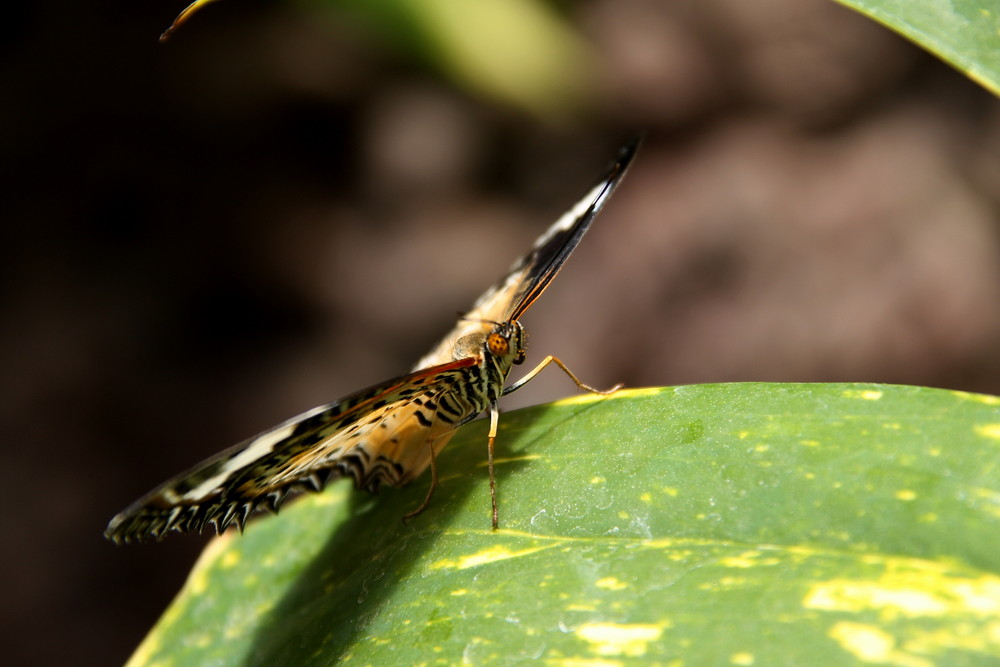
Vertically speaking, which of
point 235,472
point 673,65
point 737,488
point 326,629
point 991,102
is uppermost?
point 673,65

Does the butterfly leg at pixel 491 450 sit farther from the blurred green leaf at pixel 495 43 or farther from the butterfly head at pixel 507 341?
the blurred green leaf at pixel 495 43

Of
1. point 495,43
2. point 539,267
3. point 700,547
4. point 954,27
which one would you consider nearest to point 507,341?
point 539,267

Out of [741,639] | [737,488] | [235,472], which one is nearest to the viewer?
[741,639]

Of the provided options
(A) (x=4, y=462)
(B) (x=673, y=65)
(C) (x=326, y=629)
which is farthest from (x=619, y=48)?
(C) (x=326, y=629)

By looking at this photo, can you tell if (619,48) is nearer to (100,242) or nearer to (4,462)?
(100,242)

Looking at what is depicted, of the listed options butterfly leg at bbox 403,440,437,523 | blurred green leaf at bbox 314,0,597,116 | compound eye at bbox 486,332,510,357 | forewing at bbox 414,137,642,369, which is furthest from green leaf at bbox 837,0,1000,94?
blurred green leaf at bbox 314,0,597,116

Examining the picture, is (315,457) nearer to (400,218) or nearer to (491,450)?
(491,450)
